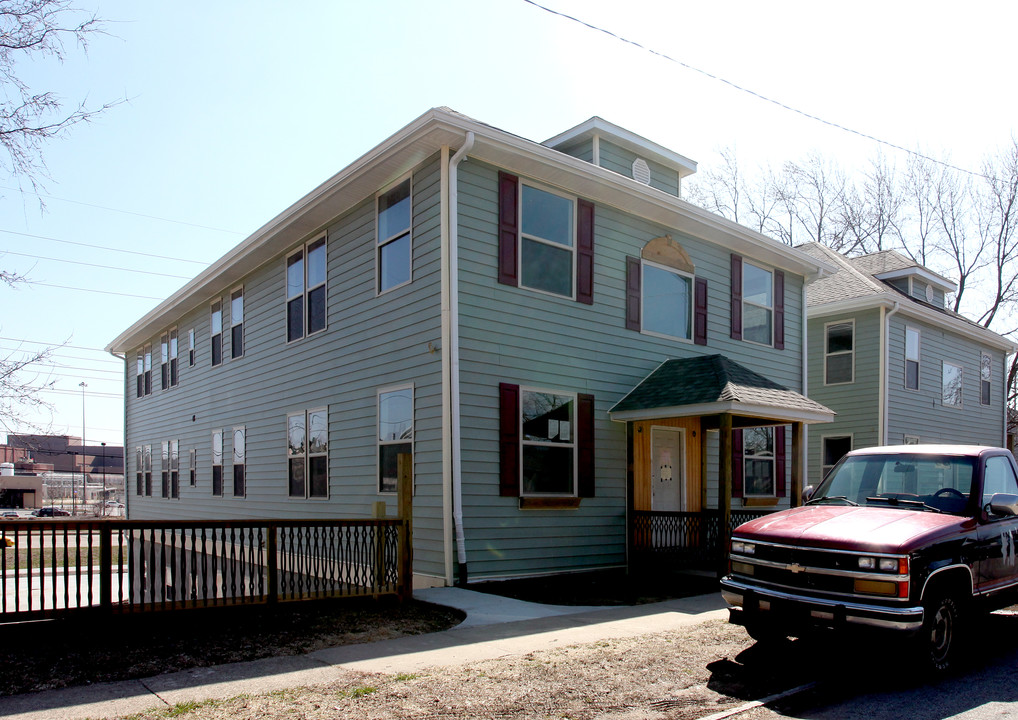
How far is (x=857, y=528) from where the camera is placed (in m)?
6.19

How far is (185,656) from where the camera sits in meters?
6.41

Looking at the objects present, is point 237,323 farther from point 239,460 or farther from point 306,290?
point 306,290

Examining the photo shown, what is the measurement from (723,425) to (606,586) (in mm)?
2800

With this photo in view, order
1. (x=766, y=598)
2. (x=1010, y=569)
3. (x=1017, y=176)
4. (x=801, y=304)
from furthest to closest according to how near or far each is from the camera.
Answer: (x=1017, y=176)
(x=801, y=304)
(x=1010, y=569)
(x=766, y=598)

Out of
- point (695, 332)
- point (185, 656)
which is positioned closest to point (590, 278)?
point (695, 332)

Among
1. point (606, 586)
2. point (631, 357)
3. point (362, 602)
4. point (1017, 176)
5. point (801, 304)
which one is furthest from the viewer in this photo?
point (1017, 176)

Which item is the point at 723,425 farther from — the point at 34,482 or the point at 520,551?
the point at 34,482

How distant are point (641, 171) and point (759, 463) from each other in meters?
6.17

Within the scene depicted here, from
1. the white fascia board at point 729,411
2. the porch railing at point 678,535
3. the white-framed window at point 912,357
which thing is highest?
the white-framed window at point 912,357

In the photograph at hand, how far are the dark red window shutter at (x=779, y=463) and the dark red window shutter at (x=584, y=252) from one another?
18.8 feet

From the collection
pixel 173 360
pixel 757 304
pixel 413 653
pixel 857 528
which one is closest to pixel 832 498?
pixel 857 528

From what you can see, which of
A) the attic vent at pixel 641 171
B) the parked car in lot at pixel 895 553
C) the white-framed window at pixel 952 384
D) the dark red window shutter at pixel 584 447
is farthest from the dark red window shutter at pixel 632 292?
the white-framed window at pixel 952 384

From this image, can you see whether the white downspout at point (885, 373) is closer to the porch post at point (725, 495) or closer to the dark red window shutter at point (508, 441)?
the porch post at point (725, 495)

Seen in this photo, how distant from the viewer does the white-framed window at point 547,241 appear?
39.4 ft
